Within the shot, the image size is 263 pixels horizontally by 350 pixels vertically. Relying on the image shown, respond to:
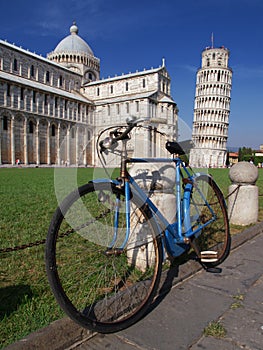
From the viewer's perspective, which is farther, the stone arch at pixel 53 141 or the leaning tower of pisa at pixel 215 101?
the leaning tower of pisa at pixel 215 101

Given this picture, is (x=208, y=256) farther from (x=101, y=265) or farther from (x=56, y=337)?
(x=56, y=337)

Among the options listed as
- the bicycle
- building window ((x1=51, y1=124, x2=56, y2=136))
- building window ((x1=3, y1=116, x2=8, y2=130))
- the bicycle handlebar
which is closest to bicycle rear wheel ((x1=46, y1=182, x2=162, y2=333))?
the bicycle

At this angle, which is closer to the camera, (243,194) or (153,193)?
(153,193)

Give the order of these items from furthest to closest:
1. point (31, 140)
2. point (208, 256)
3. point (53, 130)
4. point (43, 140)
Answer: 1. point (53, 130)
2. point (43, 140)
3. point (31, 140)
4. point (208, 256)

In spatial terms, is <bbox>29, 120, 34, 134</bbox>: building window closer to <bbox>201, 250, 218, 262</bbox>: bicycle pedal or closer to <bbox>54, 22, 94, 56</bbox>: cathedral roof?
<bbox>54, 22, 94, 56</bbox>: cathedral roof

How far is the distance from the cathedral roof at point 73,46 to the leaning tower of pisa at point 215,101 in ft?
96.7

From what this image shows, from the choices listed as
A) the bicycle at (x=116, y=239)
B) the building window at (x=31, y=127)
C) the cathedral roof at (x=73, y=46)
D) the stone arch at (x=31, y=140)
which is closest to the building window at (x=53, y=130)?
the stone arch at (x=31, y=140)

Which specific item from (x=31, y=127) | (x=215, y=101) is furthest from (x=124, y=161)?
(x=215, y=101)

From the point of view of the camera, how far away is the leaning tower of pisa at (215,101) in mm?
75188

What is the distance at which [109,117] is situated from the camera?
2.38 metres

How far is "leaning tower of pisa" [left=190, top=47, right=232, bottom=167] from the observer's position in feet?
247

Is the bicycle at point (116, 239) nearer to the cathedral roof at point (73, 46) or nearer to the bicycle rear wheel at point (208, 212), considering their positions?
the bicycle rear wheel at point (208, 212)

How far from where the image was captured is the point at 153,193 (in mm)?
3031

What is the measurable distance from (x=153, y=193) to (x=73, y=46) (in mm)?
68596
